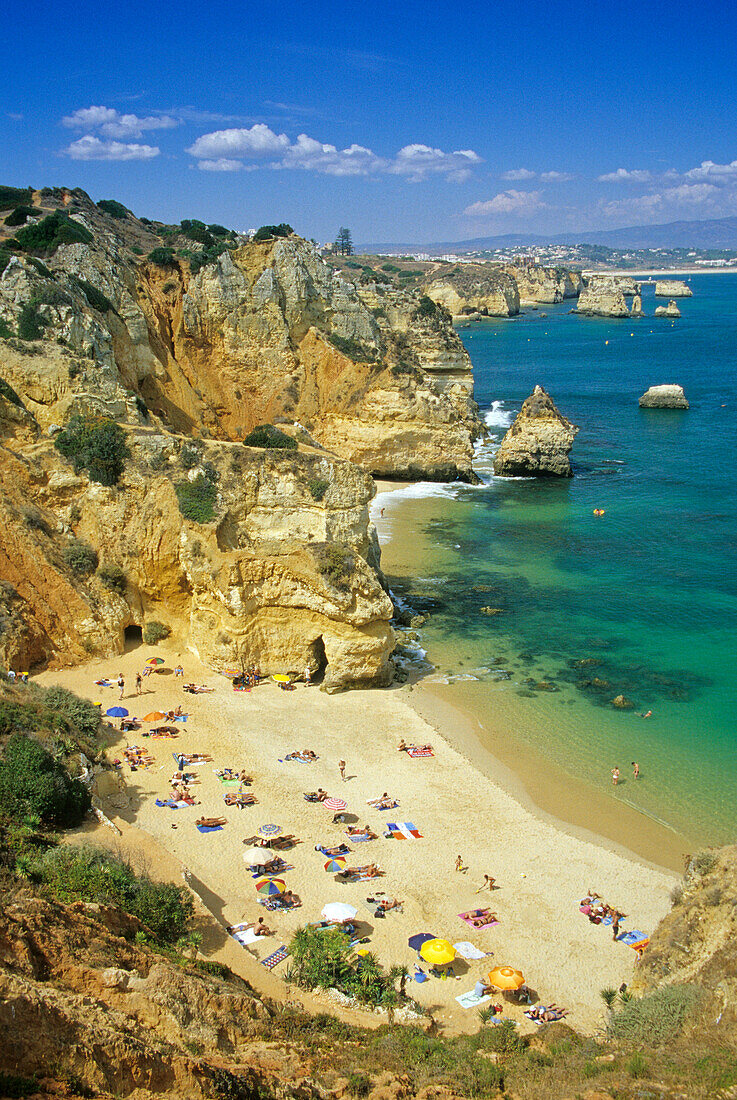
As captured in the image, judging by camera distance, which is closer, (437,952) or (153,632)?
(437,952)

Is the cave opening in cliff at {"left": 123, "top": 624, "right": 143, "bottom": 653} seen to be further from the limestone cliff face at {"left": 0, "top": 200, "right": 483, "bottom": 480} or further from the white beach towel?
the limestone cliff face at {"left": 0, "top": 200, "right": 483, "bottom": 480}

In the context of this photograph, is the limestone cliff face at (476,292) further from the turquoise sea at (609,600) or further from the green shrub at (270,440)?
the green shrub at (270,440)

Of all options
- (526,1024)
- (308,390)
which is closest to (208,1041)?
(526,1024)

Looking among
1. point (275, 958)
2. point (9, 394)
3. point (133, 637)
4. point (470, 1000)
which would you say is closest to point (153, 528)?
point (133, 637)

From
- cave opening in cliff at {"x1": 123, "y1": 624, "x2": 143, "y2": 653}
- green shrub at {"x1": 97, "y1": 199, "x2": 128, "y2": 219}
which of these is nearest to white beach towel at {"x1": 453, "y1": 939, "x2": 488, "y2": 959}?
cave opening in cliff at {"x1": 123, "y1": 624, "x2": 143, "y2": 653}

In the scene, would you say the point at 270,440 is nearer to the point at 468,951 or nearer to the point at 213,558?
the point at 213,558

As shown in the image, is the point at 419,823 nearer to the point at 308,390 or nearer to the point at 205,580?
the point at 205,580
